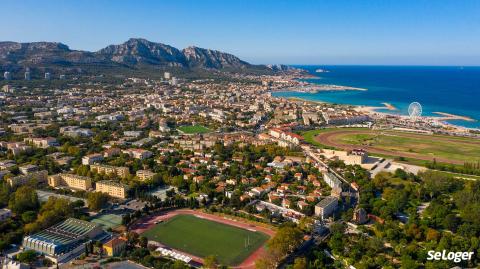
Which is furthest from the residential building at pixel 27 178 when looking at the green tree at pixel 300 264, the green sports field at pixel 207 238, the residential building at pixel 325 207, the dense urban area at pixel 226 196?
the green tree at pixel 300 264

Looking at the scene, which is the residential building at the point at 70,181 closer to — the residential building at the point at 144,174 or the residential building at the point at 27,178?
the residential building at the point at 27,178

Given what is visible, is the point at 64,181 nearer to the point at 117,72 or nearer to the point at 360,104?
the point at 360,104

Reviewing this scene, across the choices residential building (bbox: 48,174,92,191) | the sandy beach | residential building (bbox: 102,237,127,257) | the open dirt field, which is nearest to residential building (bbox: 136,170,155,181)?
residential building (bbox: 48,174,92,191)

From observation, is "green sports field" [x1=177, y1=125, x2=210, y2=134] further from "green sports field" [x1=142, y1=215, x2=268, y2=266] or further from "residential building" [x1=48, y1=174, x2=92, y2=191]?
"green sports field" [x1=142, y1=215, x2=268, y2=266]

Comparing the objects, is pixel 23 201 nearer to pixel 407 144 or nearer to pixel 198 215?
pixel 198 215

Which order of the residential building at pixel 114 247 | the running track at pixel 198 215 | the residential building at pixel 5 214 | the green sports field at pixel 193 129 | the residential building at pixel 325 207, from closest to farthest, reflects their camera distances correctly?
the residential building at pixel 114 247 → the running track at pixel 198 215 → the residential building at pixel 5 214 → the residential building at pixel 325 207 → the green sports field at pixel 193 129
